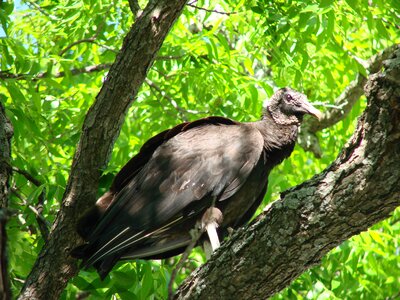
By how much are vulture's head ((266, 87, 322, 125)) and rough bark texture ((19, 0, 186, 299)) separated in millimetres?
1300

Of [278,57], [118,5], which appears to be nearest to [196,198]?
[278,57]

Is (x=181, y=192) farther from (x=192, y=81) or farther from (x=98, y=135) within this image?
(x=192, y=81)

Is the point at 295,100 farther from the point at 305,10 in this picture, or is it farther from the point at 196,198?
the point at 196,198

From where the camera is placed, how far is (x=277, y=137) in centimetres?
418

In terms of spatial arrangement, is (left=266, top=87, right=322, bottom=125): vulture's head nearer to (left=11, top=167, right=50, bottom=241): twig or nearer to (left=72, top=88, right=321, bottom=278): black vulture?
(left=72, top=88, right=321, bottom=278): black vulture

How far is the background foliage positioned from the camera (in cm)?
392

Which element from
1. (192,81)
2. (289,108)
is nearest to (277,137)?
(289,108)

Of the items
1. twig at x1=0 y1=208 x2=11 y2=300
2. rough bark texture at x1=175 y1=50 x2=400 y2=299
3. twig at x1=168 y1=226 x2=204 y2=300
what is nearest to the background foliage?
rough bark texture at x1=175 y1=50 x2=400 y2=299

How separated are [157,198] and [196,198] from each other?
0.22 m

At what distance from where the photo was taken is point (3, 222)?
120 cm

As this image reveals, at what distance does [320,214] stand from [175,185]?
4.69 ft

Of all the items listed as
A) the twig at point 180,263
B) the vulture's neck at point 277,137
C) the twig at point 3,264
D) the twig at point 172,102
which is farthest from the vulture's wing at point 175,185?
the twig at point 3,264

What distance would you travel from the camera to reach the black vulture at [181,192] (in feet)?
11.3

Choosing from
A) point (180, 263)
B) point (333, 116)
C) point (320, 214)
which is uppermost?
point (180, 263)
